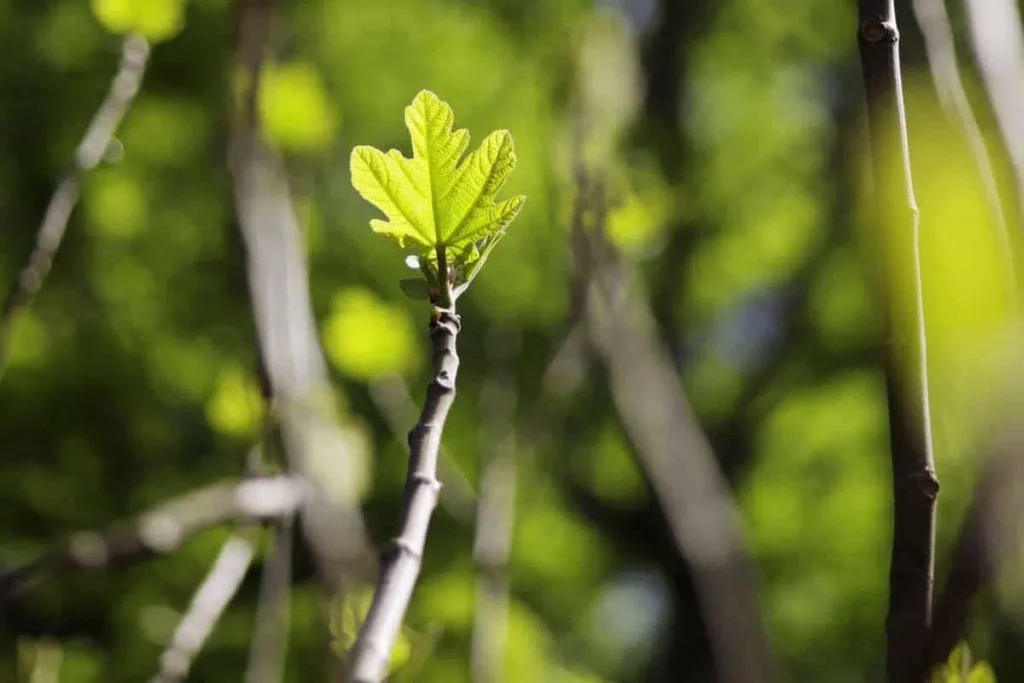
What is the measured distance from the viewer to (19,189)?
189 inches

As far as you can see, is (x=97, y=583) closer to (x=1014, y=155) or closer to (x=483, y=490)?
(x=483, y=490)

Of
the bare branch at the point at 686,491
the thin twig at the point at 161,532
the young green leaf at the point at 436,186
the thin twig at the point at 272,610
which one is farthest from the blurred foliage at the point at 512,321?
the young green leaf at the point at 436,186

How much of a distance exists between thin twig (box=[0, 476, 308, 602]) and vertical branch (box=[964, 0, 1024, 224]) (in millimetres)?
676

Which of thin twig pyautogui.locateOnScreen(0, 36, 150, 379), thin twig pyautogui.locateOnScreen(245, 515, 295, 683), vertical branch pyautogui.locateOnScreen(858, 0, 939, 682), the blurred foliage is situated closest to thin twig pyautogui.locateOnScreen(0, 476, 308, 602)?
thin twig pyautogui.locateOnScreen(245, 515, 295, 683)

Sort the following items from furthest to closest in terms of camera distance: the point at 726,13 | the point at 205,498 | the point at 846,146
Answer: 1. the point at 726,13
2. the point at 846,146
3. the point at 205,498

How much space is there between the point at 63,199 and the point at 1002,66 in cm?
98

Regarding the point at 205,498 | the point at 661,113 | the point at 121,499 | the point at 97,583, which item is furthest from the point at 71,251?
the point at 205,498

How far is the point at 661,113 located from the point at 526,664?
4.50m

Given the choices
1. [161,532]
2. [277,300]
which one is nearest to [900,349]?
[277,300]

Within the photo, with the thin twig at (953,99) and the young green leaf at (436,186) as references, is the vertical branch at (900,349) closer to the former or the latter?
the thin twig at (953,99)

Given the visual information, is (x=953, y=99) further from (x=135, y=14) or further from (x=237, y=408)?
(x=237, y=408)

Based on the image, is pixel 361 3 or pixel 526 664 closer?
pixel 526 664

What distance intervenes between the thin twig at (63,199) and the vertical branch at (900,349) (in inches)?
Answer: 31.1

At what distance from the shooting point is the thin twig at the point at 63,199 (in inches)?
A: 42.3
